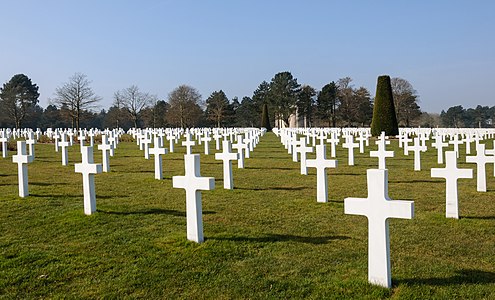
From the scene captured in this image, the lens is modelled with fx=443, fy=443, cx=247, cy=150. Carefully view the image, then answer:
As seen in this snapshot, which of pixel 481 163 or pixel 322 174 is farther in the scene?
pixel 481 163

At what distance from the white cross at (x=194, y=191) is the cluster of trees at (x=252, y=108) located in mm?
45657

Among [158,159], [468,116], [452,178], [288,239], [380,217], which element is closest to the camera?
[380,217]

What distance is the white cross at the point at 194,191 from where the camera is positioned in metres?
4.98

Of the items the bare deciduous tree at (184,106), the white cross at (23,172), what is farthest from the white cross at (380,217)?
the bare deciduous tree at (184,106)

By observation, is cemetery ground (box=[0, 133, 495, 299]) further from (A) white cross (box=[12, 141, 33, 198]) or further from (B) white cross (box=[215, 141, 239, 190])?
(B) white cross (box=[215, 141, 239, 190])

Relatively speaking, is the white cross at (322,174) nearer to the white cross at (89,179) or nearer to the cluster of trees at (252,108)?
the white cross at (89,179)

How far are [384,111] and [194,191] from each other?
101 feet

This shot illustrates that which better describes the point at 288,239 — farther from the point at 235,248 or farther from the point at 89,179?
the point at 89,179

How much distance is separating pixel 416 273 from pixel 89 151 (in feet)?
16.3

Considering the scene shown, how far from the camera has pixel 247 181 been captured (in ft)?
34.1

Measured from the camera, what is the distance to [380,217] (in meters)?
3.68

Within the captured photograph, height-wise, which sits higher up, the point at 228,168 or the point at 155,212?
the point at 228,168

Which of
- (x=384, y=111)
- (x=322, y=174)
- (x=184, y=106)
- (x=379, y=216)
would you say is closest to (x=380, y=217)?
(x=379, y=216)

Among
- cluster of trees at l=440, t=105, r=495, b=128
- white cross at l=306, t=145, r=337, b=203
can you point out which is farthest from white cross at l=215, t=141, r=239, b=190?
cluster of trees at l=440, t=105, r=495, b=128
